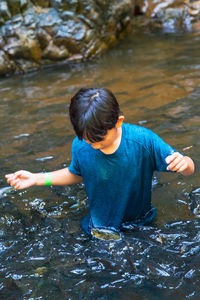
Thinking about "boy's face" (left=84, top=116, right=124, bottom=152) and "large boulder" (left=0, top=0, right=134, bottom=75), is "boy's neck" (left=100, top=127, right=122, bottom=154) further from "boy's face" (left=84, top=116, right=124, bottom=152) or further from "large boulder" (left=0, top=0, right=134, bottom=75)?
"large boulder" (left=0, top=0, right=134, bottom=75)

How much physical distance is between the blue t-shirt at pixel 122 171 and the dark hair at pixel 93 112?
12.2 inches

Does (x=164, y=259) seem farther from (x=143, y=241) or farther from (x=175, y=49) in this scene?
(x=175, y=49)

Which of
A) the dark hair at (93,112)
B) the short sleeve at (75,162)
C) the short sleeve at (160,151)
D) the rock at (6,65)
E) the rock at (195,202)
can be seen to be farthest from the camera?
the rock at (6,65)

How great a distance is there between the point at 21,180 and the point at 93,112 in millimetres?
749

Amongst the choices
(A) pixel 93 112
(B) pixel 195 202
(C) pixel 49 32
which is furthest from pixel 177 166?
(C) pixel 49 32

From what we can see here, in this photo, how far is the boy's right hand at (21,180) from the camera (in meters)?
2.38

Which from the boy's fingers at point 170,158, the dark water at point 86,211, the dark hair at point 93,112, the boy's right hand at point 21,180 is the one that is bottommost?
the dark water at point 86,211

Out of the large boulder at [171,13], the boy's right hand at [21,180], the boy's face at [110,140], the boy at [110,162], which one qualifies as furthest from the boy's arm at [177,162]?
the large boulder at [171,13]

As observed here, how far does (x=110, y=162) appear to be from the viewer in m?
2.29

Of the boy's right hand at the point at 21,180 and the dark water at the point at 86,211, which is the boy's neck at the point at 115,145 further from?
the dark water at the point at 86,211

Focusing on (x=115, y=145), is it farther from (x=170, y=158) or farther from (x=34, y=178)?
(x=34, y=178)

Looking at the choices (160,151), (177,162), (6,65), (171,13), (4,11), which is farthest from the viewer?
(171,13)

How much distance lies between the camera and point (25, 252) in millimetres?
2607

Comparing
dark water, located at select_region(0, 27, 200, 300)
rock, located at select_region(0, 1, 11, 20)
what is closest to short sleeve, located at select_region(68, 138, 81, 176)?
dark water, located at select_region(0, 27, 200, 300)
